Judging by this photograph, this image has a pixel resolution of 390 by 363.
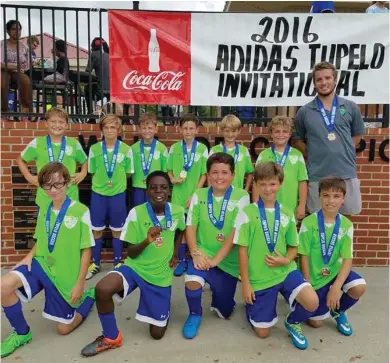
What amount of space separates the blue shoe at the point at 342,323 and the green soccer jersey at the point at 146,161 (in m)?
2.30

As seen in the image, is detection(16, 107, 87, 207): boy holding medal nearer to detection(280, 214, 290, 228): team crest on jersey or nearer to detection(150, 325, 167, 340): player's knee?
detection(150, 325, 167, 340): player's knee

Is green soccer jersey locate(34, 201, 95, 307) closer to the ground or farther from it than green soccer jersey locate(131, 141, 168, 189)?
closer to the ground

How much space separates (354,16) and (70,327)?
447 cm

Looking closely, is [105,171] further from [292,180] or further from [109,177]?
[292,180]

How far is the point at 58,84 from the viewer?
5.82 metres

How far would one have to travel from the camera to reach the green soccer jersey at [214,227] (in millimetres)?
3652

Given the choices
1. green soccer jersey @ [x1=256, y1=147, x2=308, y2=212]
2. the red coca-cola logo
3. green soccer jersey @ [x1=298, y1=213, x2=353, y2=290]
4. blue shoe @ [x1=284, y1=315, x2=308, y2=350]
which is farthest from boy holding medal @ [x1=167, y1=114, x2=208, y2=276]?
blue shoe @ [x1=284, y1=315, x2=308, y2=350]

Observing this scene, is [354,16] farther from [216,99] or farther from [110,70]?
[110,70]

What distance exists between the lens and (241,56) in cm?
508

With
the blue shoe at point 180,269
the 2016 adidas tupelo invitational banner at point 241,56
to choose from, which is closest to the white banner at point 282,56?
the 2016 adidas tupelo invitational banner at point 241,56

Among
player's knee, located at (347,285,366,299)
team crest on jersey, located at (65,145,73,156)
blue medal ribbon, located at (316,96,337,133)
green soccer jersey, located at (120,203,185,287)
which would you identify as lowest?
player's knee, located at (347,285,366,299)

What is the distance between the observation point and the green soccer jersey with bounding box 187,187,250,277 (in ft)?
12.0

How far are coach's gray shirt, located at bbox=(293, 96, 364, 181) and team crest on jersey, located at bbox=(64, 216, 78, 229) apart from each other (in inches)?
91.2

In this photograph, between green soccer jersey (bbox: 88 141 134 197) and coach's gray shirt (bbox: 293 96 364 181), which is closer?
coach's gray shirt (bbox: 293 96 364 181)
